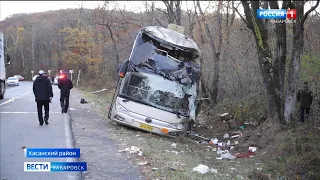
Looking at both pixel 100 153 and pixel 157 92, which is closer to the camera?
pixel 100 153

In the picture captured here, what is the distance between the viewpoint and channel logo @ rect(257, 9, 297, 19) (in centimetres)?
1051

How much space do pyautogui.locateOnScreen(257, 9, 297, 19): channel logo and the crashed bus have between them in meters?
2.73

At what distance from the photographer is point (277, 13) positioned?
10.5 meters

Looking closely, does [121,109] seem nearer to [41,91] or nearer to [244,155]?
[41,91]

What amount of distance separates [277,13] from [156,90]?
14.0ft

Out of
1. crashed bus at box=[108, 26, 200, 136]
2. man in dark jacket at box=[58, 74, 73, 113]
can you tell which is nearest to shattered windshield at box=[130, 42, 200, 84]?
crashed bus at box=[108, 26, 200, 136]

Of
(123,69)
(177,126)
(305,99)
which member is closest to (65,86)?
(123,69)

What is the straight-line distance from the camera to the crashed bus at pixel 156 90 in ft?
36.1

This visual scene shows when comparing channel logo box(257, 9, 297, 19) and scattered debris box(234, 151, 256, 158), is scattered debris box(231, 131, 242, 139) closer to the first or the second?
scattered debris box(234, 151, 256, 158)

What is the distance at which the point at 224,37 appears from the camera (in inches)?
770

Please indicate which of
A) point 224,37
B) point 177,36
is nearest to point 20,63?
point 224,37

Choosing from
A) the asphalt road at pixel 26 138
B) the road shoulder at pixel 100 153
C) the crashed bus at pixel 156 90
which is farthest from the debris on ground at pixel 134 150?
the crashed bus at pixel 156 90

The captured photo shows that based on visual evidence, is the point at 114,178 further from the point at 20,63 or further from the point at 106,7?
the point at 20,63

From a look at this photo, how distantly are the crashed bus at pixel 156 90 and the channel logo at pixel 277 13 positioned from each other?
8.97 ft
